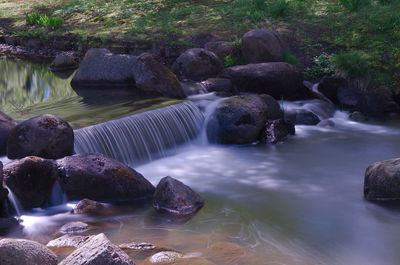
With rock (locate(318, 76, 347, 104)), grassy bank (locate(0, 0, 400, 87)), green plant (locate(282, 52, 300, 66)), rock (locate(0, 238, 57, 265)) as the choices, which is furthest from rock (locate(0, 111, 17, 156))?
grassy bank (locate(0, 0, 400, 87))

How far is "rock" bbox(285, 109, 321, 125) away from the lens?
36.6 ft

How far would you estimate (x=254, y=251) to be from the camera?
5418mm

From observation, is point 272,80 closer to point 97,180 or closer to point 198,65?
point 198,65

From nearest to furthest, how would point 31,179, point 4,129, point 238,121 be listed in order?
point 31,179, point 4,129, point 238,121

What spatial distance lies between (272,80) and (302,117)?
53.8 inches

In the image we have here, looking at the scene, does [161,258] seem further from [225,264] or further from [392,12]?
[392,12]

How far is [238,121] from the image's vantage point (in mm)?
9875

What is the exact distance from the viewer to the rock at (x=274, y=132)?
9916mm

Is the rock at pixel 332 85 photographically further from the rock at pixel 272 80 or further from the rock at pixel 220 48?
the rock at pixel 220 48

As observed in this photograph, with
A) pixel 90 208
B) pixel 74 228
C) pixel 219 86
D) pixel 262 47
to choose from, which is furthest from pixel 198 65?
pixel 74 228

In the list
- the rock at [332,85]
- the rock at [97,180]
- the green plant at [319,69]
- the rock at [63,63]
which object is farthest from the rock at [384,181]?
the rock at [63,63]

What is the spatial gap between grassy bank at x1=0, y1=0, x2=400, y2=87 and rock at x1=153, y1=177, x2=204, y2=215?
7.53 m

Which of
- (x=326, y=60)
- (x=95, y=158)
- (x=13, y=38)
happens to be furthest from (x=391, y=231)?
(x=13, y=38)

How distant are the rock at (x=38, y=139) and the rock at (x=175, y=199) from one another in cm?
179
